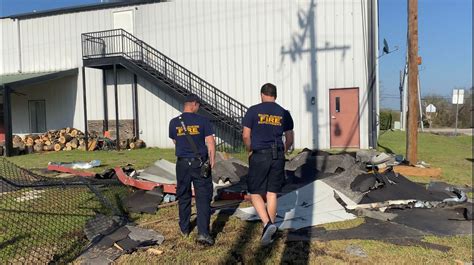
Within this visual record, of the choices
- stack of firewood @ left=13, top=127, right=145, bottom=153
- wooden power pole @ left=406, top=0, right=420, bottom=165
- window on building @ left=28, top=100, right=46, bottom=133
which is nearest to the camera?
wooden power pole @ left=406, top=0, right=420, bottom=165

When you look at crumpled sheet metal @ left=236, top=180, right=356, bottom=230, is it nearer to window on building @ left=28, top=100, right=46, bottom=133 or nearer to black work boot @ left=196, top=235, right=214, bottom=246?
black work boot @ left=196, top=235, right=214, bottom=246

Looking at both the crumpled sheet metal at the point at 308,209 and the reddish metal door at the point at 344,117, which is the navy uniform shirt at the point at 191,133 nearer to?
the crumpled sheet metal at the point at 308,209

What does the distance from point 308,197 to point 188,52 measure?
45.1 feet

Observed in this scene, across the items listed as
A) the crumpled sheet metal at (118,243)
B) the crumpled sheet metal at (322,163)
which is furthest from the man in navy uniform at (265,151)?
the crumpled sheet metal at (322,163)

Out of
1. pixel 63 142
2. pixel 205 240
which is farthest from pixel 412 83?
pixel 63 142

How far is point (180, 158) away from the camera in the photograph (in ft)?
18.6

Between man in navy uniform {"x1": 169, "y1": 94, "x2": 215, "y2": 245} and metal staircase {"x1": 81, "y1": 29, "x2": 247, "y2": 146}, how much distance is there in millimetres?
11844

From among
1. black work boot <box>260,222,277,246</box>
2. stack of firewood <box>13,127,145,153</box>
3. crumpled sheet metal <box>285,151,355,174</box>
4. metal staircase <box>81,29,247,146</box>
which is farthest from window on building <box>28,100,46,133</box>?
black work boot <box>260,222,277,246</box>

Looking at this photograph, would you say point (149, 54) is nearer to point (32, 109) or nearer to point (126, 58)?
point (126, 58)

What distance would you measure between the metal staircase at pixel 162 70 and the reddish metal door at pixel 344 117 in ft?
12.1

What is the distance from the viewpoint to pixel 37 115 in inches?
924

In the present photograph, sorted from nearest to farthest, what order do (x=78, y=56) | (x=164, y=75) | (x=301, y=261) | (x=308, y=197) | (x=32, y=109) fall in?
(x=301, y=261) < (x=308, y=197) < (x=164, y=75) < (x=78, y=56) < (x=32, y=109)

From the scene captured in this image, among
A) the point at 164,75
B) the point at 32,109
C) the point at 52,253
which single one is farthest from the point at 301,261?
the point at 32,109

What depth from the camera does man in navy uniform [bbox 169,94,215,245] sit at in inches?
219
